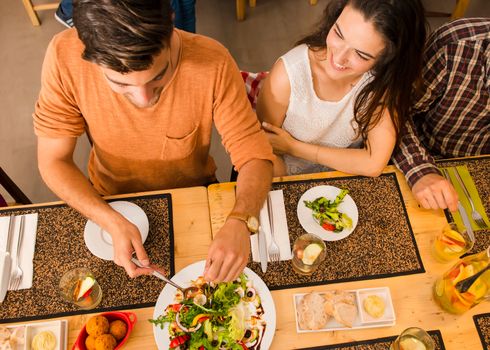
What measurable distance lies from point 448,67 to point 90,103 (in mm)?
1245

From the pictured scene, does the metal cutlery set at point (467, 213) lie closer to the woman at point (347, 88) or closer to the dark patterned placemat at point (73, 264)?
the woman at point (347, 88)

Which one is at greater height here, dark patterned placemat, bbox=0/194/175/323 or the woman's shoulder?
the woman's shoulder

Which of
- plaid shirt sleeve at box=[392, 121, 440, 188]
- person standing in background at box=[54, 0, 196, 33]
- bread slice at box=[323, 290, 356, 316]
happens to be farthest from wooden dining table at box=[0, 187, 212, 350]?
person standing in background at box=[54, 0, 196, 33]

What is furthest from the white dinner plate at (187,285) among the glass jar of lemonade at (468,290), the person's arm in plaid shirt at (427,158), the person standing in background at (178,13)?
the person standing in background at (178,13)

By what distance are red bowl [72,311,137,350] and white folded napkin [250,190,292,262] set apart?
1.32ft

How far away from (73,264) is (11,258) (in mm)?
191

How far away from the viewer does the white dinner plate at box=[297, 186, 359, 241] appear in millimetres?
1423

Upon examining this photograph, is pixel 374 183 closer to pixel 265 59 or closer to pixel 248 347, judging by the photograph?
pixel 248 347

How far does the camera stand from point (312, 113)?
169cm

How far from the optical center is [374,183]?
1.56m

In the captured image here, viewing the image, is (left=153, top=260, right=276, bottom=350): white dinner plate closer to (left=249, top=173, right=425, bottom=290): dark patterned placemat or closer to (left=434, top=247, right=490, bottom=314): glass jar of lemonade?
(left=249, top=173, right=425, bottom=290): dark patterned placemat

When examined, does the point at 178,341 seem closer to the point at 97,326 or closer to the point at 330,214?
the point at 97,326

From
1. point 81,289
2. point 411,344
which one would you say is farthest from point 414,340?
point 81,289

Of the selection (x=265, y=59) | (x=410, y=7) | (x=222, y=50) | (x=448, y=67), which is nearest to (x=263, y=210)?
(x=222, y=50)
